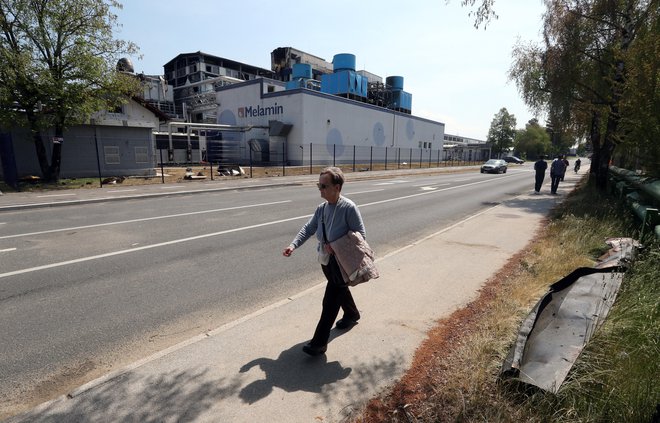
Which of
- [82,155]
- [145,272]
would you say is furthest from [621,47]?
[82,155]

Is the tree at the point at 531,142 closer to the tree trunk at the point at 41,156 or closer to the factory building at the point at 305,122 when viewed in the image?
the factory building at the point at 305,122

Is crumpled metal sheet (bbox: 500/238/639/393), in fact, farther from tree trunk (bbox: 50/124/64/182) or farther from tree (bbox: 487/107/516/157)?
tree (bbox: 487/107/516/157)

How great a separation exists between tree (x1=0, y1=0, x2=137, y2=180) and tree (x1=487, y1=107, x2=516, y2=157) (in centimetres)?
9193

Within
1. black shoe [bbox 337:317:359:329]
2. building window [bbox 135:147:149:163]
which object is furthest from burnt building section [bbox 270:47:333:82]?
black shoe [bbox 337:317:359:329]

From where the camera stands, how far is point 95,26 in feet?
58.9

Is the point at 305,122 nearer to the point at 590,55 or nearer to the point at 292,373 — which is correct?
the point at 590,55

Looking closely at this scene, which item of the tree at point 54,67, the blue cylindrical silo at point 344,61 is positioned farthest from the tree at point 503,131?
the tree at point 54,67

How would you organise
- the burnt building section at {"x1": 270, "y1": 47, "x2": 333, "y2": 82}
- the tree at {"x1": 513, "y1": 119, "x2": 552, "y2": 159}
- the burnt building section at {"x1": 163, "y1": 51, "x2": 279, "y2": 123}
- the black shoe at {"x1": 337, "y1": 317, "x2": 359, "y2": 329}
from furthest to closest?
the tree at {"x1": 513, "y1": 119, "x2": 552, "y2": 159} → the burnt building section at {"x1": 270, "y1": 47, "x2": 333, "y2": 82} → the burnt building section at {"x1": 163, "y1": 51, "x2": 279, "y2": 123} → the black shoe at {"x1": 337, "y1": 317, "x2": 359, "y2": 329}

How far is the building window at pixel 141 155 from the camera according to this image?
940 inches

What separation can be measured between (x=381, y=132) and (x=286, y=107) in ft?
56.0

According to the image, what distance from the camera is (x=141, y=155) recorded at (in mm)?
24094

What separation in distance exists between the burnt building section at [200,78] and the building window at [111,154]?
34421mm

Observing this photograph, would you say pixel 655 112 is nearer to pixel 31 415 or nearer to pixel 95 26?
pixel 31 415

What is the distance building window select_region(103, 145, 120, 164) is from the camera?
73.4 feet
